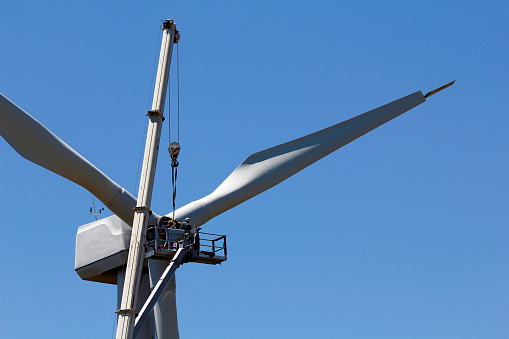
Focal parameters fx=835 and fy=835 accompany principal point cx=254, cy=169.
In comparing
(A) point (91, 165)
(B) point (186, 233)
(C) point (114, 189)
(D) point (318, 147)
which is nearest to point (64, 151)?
(A) point (91, 165)

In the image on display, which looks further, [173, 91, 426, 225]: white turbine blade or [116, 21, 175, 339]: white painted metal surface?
[173, 91, 426, 225]: white turbine blade

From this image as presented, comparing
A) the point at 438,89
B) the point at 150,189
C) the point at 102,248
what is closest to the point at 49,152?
the point at 150,189

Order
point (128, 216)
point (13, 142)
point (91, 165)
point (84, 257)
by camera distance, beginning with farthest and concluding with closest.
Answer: point (84, 257) → point (128, 216) → point (91, 165) → point (13, 142)

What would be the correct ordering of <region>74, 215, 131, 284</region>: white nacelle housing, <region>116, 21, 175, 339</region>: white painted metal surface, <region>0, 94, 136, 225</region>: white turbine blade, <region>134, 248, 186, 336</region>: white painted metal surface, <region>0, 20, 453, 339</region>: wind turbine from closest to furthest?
<region>0, 94, 136, 225</region>: white turbine blade → <region>116, 21, 175, 339</region>: white painted metal surface → <region>134, 248, 186, 336</region>: white painted metal surface → <region>0, 20, 453, 339</region>: wind turbine → <region>74, 215, 131, 284</region>: white nacelle housing

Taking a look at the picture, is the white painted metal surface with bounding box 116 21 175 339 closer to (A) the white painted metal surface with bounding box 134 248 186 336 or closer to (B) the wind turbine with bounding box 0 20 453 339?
(B) the wind turbine with bounding box 0 20 453 339

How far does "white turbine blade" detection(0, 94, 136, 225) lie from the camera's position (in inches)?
987

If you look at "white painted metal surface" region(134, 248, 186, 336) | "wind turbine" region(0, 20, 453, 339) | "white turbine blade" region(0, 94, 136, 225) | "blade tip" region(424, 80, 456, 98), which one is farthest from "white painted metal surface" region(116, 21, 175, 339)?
"blade tip" region(424, 80, 456, 98)

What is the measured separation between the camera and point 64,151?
26578mm

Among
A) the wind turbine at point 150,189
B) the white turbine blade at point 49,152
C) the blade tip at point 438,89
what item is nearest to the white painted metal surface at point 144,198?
the wind turbine at point 150,189

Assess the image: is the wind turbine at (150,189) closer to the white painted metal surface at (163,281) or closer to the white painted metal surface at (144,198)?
the white painted metal surface at (144,198)

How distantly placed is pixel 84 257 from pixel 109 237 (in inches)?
49.6

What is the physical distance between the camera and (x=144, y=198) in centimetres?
2795

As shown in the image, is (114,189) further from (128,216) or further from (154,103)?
(154,103)

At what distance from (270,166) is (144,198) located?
652cm
